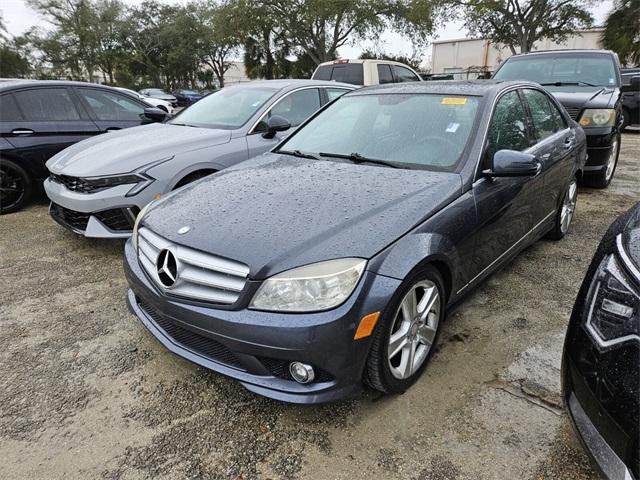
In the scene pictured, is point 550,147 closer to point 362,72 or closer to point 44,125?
point 44,125

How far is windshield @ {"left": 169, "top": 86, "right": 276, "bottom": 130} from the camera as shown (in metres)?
4.45

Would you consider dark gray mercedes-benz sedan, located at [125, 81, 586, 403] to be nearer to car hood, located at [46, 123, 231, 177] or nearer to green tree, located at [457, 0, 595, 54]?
car hood, located at [46, 123, 231, 177]

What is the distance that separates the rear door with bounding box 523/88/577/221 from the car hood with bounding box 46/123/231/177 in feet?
8.80

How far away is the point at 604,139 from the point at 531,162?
3.78 m

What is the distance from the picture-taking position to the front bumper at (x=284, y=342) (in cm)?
174

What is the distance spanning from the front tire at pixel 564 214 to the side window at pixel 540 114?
61cm

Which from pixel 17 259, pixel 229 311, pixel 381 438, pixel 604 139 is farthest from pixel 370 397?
pixel 604 139

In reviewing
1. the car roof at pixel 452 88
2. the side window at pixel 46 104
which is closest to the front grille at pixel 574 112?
the car roof at pixel 452 88

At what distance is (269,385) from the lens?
185 centimetres

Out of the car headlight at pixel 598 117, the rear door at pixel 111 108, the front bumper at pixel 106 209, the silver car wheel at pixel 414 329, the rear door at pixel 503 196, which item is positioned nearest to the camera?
the silver car wheel at pixel 414 329

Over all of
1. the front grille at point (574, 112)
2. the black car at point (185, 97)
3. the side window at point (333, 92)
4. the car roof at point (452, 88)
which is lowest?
the black car at point (185, 97)

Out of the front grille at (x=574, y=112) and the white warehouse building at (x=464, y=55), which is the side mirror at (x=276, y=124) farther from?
the white warehouse building at (x=464, y=55)

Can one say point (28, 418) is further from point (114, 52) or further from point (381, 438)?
point (114, 52)

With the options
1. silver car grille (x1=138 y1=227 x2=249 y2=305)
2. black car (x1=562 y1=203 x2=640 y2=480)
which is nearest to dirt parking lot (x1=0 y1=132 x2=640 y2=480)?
black car (x1=562 y1=203 x2=640 y2=480)
